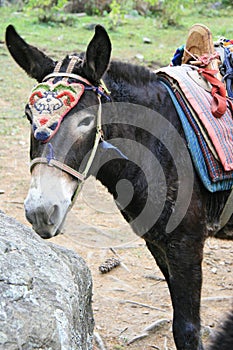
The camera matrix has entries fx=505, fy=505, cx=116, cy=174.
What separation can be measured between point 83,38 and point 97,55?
43.4 feet

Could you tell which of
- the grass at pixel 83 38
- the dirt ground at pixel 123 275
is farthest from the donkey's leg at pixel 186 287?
the grass at pixel 83 38

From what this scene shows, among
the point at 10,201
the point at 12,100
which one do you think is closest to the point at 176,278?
the point at 10,201

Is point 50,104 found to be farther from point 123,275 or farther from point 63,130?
point 123,275

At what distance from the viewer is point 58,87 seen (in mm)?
2531

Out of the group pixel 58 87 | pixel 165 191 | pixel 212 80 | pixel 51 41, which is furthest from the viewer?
pixel 51 41

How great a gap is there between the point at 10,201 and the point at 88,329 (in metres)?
3.51

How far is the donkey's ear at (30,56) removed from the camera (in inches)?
107

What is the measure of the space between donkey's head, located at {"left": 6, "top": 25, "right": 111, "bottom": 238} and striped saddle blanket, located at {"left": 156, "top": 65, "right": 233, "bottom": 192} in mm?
546

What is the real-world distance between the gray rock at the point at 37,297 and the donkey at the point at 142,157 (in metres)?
0.38

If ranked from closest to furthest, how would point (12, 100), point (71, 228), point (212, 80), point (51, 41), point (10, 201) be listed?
1. point (212, 80)
2. point (71, 228)
3. point (10, 201)
4. point (12, 100)
5. point (51, 41)

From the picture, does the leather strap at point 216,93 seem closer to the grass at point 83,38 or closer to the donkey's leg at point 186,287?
the donkey's leg at point 186,287

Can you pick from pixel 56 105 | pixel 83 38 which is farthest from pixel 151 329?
pixel 83 38

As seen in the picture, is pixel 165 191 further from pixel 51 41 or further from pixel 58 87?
pixel 51 41

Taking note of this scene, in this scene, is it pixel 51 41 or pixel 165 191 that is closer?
pixel 165 191
